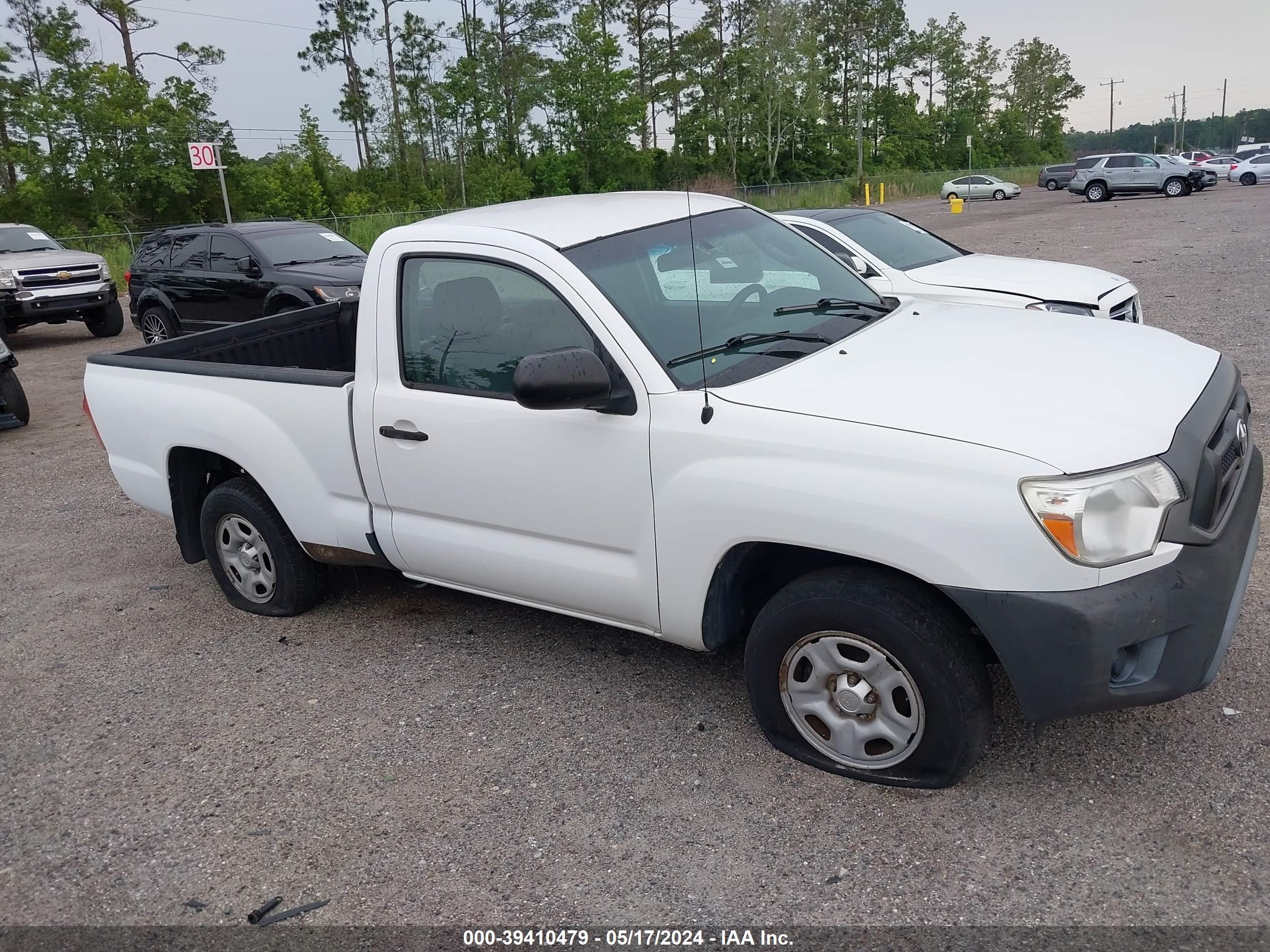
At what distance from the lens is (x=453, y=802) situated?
11.6 ft

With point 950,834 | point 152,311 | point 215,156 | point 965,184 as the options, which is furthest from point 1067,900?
point 965,184

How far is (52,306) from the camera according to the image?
1559 centimetres

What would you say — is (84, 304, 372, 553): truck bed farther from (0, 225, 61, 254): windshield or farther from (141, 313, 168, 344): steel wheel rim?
(0, 225, 61, 254): windshield

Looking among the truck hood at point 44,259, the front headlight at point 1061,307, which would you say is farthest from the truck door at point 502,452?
the truck hood at point 44,259

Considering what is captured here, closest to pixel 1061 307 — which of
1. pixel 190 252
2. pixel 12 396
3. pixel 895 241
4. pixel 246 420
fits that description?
pixel 895 241

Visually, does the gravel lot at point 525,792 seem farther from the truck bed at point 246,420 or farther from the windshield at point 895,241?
the windshield at point 895,241

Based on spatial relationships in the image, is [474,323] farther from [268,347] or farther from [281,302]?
[281,302]

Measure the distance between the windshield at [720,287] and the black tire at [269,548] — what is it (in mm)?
2074

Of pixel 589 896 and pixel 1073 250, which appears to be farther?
pixel 1073 250

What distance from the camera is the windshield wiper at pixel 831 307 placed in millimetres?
4066

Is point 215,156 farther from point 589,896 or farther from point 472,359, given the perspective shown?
point 589,896

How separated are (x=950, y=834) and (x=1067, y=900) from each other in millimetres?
388

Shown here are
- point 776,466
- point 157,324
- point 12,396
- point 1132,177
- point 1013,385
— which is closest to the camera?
point 776,466

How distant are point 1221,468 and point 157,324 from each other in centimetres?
1364
